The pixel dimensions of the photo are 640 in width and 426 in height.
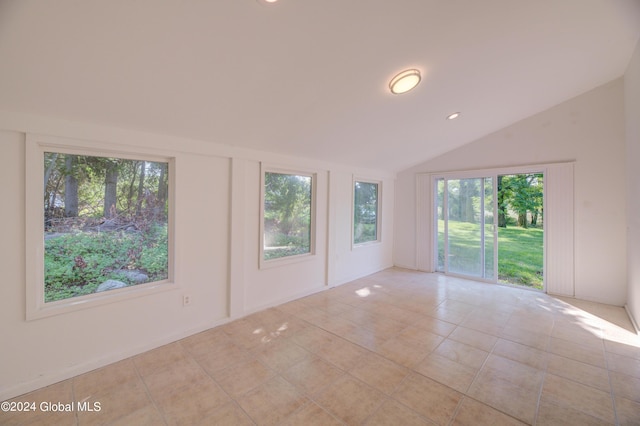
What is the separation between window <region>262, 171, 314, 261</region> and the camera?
3459 mm

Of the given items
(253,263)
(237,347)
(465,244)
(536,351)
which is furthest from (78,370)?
(465,244)

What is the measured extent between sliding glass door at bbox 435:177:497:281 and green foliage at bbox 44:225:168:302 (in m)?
4.82

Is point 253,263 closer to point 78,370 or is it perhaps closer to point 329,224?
point 329,224

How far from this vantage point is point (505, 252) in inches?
194

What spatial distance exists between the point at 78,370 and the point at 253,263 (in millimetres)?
1728

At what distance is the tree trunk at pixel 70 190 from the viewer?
6.89 ft

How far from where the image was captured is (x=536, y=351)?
8.07 ft

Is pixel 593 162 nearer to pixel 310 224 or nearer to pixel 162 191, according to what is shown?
pixel 310 224

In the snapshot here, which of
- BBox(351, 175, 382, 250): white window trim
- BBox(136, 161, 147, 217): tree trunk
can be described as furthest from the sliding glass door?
BBox(136, 161, 147, 217): tree trunk

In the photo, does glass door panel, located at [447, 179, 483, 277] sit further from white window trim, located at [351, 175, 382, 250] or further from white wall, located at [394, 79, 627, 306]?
white window trim, located at [351, 175, 382, 250]

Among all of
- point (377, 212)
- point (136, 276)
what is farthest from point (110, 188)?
point (377, 212)

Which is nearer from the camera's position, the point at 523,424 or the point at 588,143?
the point at 523,424

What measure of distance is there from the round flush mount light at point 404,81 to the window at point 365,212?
2313 mm

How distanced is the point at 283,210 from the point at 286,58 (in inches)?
81.6
